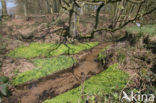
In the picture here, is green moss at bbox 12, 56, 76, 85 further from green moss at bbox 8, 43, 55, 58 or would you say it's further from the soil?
green moss at bbox 8, 43, 55, 58

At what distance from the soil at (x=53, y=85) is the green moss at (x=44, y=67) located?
318 millimetres

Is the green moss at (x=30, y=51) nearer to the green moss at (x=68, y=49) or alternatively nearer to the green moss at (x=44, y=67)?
the green moss at (x=68, y=49)

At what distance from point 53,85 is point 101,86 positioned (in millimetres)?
2913

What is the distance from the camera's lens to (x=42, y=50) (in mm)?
9336

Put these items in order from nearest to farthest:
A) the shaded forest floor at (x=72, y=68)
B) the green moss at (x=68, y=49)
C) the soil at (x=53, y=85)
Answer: the shaded forest floor at (x=72, y=68)
the soil at (x=53, y=85)
the green moss at (x=68, y=49)

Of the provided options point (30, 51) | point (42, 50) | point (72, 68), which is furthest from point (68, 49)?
point (30, 51)

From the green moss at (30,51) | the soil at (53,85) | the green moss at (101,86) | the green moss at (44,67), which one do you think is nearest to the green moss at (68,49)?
the green moss at (30,51)

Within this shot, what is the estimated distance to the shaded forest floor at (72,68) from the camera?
4.69 meters

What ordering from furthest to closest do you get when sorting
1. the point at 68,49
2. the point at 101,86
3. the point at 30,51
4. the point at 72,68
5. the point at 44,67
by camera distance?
1. the point at 68,49
2. the point at 30,51
3. the point at 72,68
4. the point at 44,67
5. the point at 101,86

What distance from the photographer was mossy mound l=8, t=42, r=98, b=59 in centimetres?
884

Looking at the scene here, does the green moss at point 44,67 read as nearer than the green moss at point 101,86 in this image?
No

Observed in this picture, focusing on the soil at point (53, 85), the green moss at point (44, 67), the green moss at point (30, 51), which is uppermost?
the green moss at point (30, 51)

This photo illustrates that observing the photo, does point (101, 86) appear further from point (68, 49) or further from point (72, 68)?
point (68, 49)

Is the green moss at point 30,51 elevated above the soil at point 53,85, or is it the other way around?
the green moss at point 30,51
